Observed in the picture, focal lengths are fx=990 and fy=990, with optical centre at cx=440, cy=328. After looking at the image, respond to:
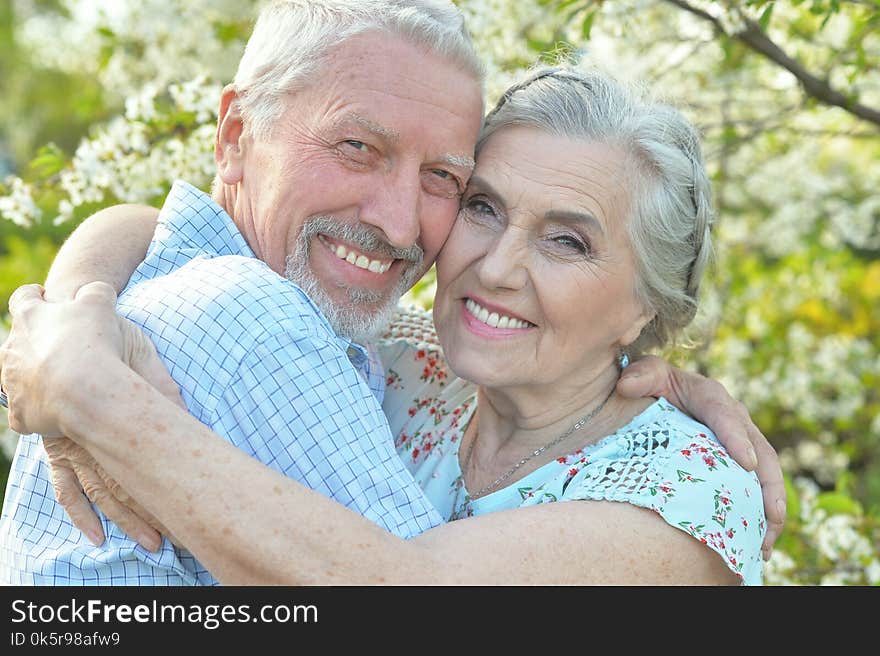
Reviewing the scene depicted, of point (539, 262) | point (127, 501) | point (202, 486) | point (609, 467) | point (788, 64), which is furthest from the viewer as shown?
point (788, 64)

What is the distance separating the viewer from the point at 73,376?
1.78 m

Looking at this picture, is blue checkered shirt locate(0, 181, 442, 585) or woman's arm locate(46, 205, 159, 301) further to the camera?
woman's arm locate(46, 205, 159, 301)

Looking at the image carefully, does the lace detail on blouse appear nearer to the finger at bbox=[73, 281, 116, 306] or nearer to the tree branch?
the finger at bbox=[73, 281, 116, 306]

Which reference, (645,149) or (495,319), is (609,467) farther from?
(645,149)

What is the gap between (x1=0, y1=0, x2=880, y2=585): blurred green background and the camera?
143 inches

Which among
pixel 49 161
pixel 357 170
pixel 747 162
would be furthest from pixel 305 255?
pixel 747 162

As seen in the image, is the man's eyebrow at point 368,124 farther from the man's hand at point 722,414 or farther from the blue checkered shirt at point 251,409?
the man's hand at point 722,414

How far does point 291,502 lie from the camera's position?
1.77m

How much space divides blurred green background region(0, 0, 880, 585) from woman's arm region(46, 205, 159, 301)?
2.65ft

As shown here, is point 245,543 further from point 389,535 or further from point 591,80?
point 591,80

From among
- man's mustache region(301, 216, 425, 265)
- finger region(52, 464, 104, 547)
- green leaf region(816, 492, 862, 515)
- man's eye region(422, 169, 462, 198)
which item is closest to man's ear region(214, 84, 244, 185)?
man's mustache region(301, 216, 425, 265)

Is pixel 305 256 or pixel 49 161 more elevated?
pixel 305 256

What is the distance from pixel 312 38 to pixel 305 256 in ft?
1.81
